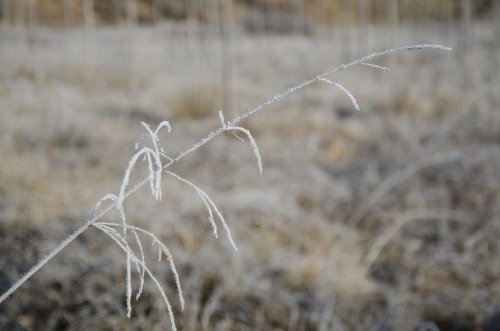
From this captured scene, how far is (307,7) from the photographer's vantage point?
1248 inches

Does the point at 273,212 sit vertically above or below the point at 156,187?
below

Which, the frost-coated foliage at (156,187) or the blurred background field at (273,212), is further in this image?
the blurred background field at (273,212)

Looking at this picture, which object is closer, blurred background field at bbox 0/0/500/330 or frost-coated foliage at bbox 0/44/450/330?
frost-coated foliage at bbox 0/44/450/330

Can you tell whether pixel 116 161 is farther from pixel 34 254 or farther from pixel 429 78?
pixel 429 78

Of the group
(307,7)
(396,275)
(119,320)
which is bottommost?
(396,275)

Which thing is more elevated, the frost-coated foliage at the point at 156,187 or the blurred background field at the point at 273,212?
the frost-coated foliage at the point at 156,187

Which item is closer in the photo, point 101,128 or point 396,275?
point 396,275

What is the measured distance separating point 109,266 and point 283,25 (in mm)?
21940

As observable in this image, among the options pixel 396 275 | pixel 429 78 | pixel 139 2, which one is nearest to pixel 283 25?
pixel 139 2

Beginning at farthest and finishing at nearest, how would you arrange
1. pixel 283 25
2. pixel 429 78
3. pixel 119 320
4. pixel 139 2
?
pixel 139 2 < pixel 283 25 < pixel 429 78 < pixel 119 320

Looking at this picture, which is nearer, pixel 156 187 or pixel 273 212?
pixel 156 187

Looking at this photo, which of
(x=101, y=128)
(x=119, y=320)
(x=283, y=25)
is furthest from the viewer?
(x=283, y=25)

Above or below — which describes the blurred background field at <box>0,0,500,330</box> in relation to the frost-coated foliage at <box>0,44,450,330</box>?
below

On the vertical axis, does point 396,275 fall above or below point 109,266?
below
